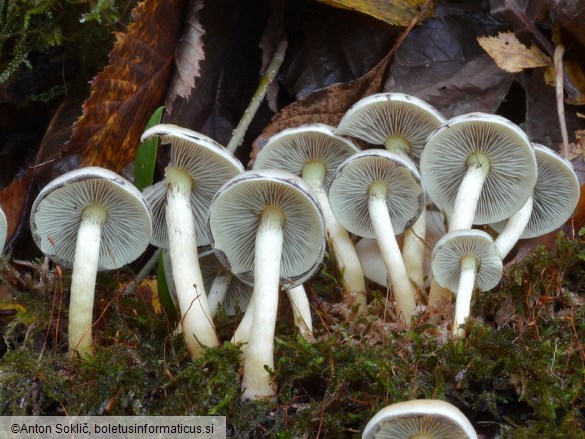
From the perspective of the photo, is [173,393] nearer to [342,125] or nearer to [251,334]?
[251,334]

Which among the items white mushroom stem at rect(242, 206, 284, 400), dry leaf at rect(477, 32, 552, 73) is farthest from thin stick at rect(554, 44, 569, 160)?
white mushroom stem at rect(242, 206, 284, 400)

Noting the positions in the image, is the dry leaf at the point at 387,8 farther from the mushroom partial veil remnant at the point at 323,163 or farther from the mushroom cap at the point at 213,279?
the mushroom cap at the point at 213,279

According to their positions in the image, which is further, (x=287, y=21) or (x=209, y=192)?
(x=287, y=21)

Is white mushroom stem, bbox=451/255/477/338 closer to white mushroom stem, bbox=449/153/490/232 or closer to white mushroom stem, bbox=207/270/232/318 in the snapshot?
white mushroom stem, bbox=449/153/490/232

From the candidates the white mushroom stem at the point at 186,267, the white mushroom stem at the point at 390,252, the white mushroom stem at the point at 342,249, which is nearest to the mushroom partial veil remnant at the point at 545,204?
the white mushroom stem at the point at 390,252

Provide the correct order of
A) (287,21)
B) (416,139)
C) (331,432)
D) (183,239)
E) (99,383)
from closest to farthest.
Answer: (331,432)
(99,383)
(183,239)
(416,139)
(287,21)

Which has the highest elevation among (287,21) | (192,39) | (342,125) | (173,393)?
(287,21)

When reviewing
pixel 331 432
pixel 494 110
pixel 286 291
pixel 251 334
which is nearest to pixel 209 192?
pixel 286 291
